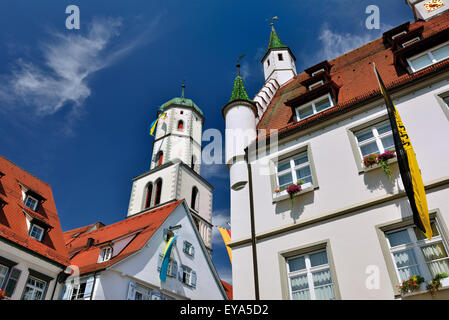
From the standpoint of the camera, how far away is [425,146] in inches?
356

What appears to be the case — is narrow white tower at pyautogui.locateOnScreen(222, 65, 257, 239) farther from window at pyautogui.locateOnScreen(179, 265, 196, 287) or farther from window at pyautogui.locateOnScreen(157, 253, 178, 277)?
window at pyautogui.locateOnScreen(179, 265, 196, 287)

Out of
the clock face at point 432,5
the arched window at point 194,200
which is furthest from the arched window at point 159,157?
the clock face at point 432,5

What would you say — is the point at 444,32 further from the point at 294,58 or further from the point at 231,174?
the point at 294,58

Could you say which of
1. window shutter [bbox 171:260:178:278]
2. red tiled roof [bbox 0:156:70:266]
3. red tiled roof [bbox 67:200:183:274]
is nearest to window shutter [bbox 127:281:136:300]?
red tiled roof [bbox 67:200:183:274]

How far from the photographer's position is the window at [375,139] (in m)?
9.92

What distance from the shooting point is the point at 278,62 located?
68.2 feet

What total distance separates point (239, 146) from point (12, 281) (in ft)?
41.6

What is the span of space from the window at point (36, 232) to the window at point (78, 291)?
3.61m

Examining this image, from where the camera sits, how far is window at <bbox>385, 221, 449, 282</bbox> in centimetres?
749

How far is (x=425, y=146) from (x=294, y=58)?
570 inches

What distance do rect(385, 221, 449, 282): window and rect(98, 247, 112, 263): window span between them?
1689cm

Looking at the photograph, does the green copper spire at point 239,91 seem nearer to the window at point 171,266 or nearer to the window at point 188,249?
the window at point 171,266
